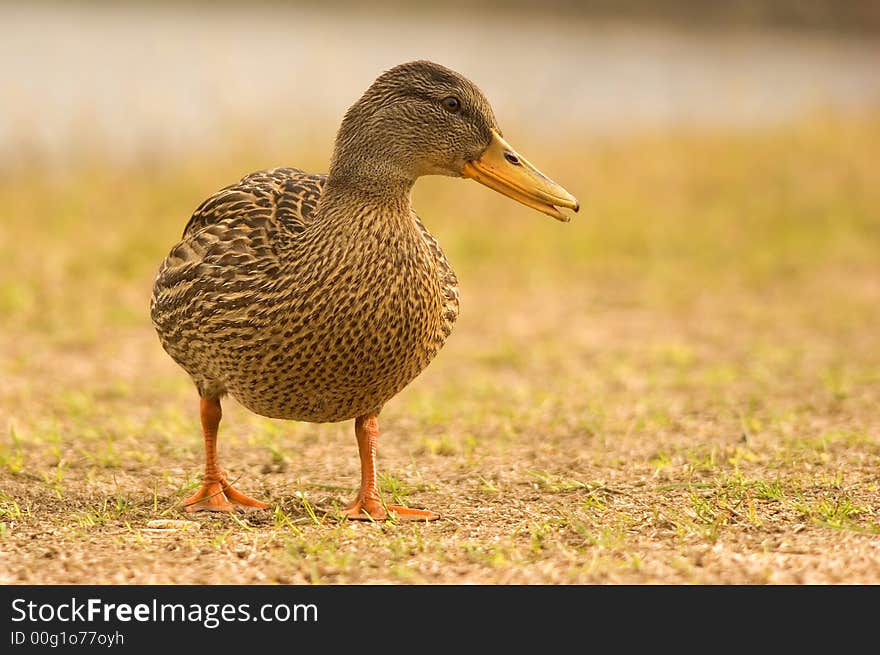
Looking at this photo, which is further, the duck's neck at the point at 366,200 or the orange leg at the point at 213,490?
the orange leg at the point at 213,490

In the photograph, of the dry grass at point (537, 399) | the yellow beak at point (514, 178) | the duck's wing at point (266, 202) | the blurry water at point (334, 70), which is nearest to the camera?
the dry grass at point (537, 399)

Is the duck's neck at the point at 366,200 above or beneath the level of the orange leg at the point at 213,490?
above

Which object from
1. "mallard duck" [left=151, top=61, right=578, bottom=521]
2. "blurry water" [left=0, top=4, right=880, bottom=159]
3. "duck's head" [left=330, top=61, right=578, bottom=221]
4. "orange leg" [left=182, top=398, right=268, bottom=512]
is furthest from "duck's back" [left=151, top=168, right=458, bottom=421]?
"blurry water" [left=0, top=4, right=880, bottom=159]

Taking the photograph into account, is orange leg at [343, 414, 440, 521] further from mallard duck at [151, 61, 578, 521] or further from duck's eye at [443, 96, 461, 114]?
duck's eye at [443, 96, 461, 114]

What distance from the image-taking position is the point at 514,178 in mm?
3838

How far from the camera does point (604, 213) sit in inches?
421

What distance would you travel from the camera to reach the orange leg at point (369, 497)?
12.9 ft

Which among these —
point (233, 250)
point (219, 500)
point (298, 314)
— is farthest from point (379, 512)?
point (233, 250)

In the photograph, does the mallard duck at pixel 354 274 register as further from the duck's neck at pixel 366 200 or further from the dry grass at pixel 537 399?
the dry grass at pixel 537 399

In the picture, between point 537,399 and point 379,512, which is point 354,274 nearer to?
point 379,512

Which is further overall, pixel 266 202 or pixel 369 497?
pixel 266 202

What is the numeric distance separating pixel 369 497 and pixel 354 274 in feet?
2.67

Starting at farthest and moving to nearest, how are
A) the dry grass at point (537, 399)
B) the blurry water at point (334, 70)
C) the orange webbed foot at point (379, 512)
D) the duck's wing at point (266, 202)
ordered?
the blurry water at point (334, 70) → the duck's wing at point (266, 202) → the orange webbed foot at point (379, 512) → the dry grass at point (537, 399)

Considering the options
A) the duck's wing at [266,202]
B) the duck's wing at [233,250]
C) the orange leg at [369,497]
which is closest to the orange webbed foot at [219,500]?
the orange leg at [369,497]
